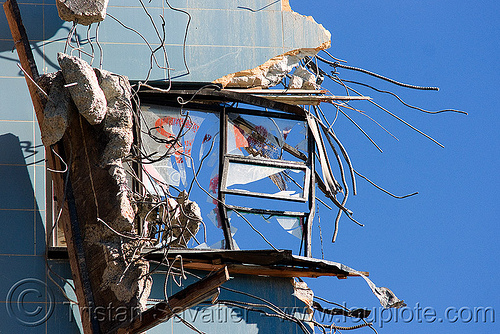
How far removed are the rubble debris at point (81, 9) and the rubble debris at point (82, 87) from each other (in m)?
0.85

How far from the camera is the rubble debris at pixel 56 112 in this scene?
779cm

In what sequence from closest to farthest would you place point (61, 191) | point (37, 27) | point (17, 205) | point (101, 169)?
point (101, 169), point (61, 191), point (17, 205), point (37, 27)

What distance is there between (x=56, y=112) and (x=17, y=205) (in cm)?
151

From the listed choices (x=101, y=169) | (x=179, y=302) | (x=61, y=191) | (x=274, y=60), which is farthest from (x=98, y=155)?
(x=274, y=60)

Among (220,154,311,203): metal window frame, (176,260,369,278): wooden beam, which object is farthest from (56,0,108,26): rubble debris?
(176,260,369,278): wooden beam

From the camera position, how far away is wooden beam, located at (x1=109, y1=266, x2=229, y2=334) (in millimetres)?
6637

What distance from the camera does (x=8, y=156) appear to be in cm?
896

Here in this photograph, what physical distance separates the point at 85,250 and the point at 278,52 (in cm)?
354

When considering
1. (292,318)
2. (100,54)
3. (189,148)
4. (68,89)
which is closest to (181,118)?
(189,148)

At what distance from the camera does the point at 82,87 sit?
7.70 meters

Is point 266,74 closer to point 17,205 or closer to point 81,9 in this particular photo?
point 81,9

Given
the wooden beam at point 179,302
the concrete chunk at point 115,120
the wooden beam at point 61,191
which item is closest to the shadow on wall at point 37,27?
the wooden beam at point 61,191

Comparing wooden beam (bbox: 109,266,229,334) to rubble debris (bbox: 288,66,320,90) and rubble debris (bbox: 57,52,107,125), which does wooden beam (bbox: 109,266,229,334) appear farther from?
rubble debris (bbox: 288,66,320,90)

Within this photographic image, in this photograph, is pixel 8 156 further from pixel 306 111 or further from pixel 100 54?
pixel 306 111
